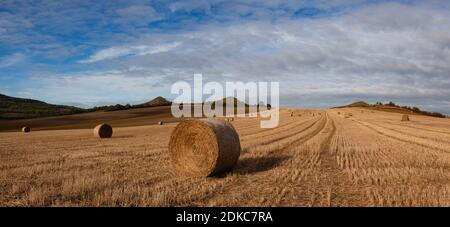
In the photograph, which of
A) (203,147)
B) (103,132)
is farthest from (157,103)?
(203,147)

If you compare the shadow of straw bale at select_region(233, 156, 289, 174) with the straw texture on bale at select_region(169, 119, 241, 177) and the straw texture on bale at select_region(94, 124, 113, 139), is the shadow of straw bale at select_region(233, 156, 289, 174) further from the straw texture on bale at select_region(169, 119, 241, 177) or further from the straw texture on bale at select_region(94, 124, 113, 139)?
the straw texture on bale at select_region(94, 124, 113, 139)

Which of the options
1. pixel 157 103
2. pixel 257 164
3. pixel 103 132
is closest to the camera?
pixel 257 164

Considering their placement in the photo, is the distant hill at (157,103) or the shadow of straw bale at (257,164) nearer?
the shadow of straw bale at (257,164)

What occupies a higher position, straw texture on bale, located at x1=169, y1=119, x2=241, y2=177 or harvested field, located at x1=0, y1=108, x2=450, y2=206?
straw texture on bale, located at x1=169, y1=119, x2=241, y2=177

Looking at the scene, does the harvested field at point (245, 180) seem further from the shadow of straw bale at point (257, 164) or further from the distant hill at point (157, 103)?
the distant hill at point (157, 103)

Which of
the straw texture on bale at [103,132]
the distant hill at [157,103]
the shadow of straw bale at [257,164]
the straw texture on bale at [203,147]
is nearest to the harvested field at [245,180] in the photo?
the shadow of straw bale at [257,164]

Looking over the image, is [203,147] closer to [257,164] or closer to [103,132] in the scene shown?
[257,164]

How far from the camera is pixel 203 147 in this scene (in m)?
11.4

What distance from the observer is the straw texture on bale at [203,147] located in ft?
36.5

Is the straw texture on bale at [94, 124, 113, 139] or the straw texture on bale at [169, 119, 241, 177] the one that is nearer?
Answer: the straw texture on bale at [169, 119, 241, 177]

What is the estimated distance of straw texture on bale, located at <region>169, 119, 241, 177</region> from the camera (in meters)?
11.1

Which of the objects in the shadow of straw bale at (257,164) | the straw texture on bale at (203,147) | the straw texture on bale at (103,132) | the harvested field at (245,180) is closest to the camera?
the harvested field at (245,180)

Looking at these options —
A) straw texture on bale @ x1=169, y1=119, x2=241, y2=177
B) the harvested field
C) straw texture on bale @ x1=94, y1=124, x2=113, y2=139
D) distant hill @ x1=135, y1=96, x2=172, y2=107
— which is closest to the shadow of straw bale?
the harvested field
